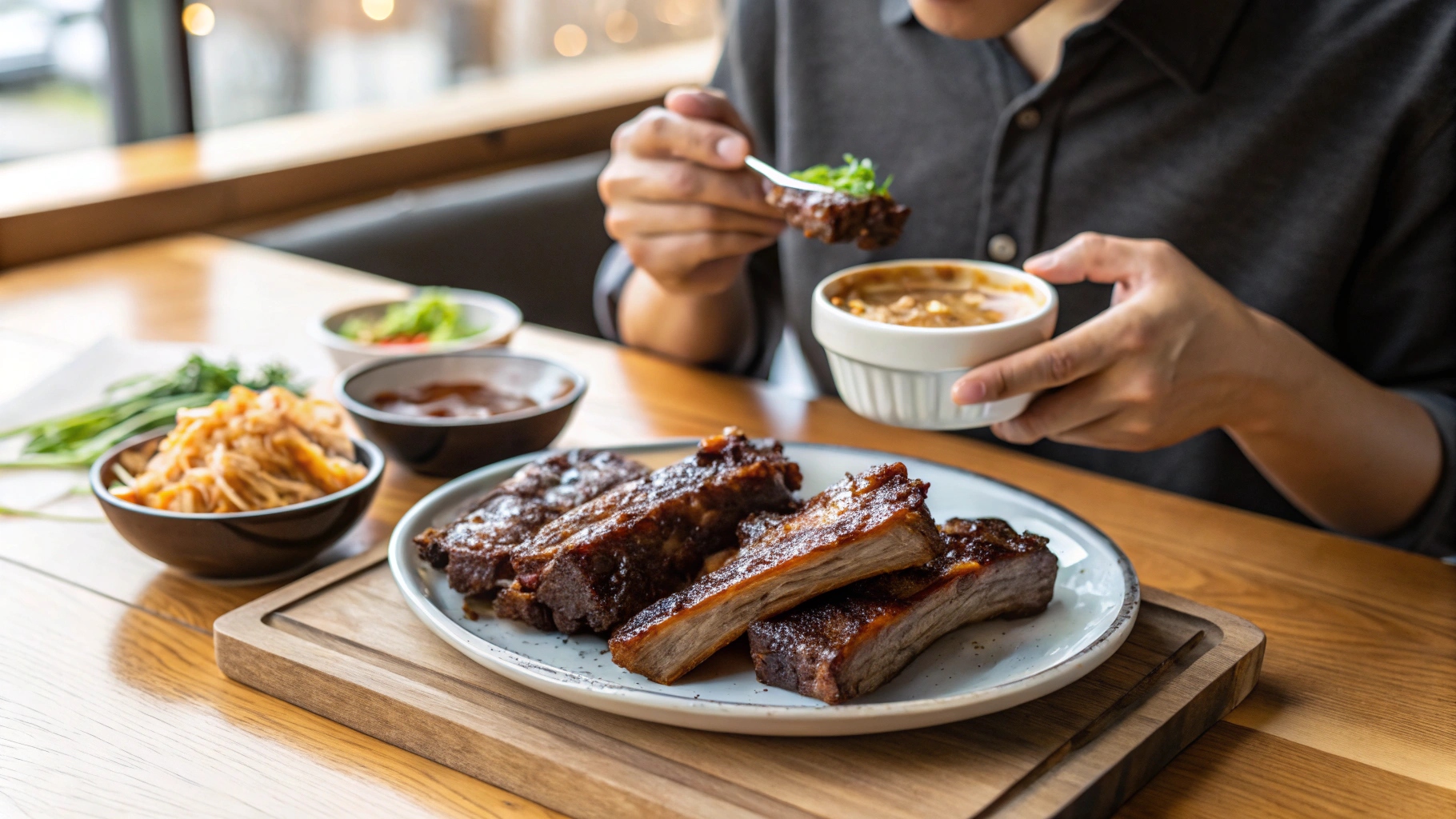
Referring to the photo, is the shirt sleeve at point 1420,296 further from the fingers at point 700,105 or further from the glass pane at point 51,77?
the glass pane at point 51,77

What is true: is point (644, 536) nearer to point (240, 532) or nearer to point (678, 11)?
point (240, 532)

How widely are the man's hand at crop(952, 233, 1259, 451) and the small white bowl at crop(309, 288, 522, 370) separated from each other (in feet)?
3.22

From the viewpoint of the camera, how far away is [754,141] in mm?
2596

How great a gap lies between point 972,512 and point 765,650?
0.48m

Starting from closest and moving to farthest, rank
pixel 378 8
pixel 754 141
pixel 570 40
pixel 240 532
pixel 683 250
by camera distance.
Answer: pixel 240 532, pixel 683 250, pixel 754 141, pixel 378 8, pixel 570 40

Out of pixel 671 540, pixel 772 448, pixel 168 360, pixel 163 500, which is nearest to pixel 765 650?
pixel 671 540

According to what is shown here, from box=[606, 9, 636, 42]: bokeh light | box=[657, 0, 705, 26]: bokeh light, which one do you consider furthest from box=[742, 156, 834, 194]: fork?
box=[657, 0, 705, 26]: bokeh light

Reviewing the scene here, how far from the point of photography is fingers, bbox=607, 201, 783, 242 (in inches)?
77.9

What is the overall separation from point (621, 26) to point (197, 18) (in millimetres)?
2984

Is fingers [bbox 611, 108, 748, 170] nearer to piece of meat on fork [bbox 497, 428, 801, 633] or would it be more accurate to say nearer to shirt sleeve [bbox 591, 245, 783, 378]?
piece of meat on fork [bbox 497, 428, 801, 633]

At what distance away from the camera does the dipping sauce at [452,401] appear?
1854 mm

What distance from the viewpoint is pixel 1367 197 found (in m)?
2.08

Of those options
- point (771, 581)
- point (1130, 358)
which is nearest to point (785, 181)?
point (1130, 358)

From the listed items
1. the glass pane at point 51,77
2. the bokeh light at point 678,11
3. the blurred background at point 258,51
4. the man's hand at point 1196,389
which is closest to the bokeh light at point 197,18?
the blurred background at point 258,51
